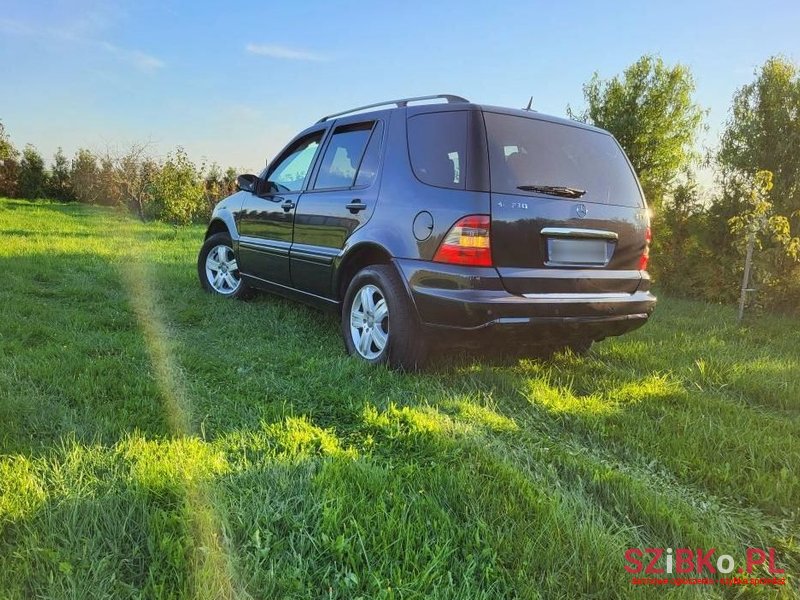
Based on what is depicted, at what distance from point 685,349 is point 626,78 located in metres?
6.92

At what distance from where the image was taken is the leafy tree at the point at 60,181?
86.1 feet

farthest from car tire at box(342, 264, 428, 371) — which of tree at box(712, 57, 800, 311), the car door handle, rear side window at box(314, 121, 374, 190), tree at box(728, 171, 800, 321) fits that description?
tree at box(712, 57, 800, 311)

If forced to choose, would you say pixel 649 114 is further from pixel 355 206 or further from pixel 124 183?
pixel 124 183

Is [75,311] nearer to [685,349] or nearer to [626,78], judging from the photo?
[685,349]

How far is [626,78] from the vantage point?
9.89 metres

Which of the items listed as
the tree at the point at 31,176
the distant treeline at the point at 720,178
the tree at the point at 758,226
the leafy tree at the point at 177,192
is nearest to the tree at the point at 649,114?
the distant treeline at the point at 720,178

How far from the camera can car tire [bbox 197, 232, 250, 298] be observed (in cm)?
602

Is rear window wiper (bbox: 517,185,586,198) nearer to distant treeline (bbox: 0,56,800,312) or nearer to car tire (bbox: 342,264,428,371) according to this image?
car tire (bbox: 342,264,428,371)

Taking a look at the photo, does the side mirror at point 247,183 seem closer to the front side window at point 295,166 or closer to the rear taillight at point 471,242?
the front side window at point 295,166

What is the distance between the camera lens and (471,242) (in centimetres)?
328

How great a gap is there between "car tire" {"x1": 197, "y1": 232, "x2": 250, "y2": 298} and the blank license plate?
3.49 meters

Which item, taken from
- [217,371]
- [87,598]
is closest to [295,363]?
[217,371]

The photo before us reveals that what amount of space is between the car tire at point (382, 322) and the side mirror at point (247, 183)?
2044 mm

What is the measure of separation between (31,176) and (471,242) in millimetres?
28721
